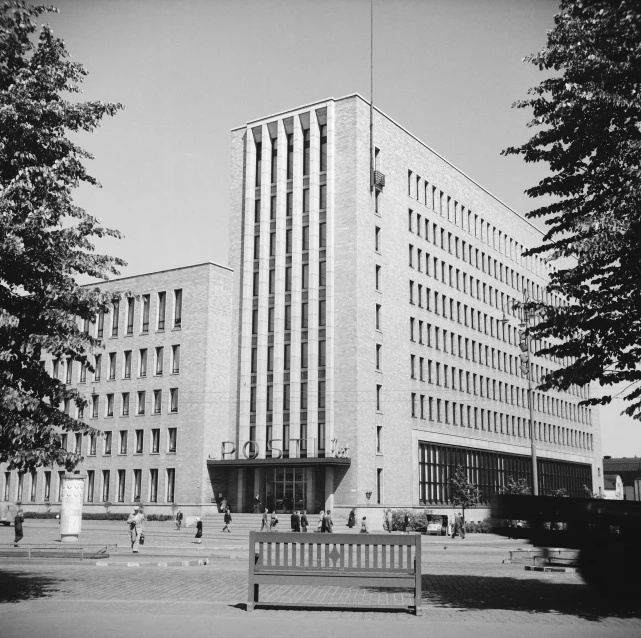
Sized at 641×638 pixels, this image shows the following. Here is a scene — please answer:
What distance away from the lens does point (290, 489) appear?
60.0 metres

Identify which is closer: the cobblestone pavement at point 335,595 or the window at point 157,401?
the cobblestone pavement at point 335,595

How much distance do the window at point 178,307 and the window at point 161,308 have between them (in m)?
1.13

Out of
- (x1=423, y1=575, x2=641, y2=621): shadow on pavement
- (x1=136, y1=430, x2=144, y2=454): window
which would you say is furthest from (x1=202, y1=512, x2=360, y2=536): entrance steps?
(x1=423, y1=575, x2=641, y2=621): shadow on pavement

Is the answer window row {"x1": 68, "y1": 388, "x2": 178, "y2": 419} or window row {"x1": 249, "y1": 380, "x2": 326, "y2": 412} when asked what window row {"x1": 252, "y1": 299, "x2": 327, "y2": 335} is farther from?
window row {"x1": 68, "y1": 388, "x2": 178, "y2": 419}

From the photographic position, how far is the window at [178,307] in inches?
2625

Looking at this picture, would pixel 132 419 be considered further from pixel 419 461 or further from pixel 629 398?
pixel 629 398

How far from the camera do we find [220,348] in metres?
65.5

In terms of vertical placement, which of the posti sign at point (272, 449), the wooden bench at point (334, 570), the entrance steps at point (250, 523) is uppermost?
the posti sign at point (272, 449)

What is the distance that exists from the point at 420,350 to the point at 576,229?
180ft

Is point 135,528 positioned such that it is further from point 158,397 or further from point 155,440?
point 158,397

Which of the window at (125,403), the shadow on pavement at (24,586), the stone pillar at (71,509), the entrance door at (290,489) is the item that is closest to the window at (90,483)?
the window at (125,403)

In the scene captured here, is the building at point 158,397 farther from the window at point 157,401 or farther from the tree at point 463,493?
the tree at point 463,493

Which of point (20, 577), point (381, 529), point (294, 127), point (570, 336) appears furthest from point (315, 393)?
point (570, 336)

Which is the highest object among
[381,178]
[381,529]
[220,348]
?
[381,178]
